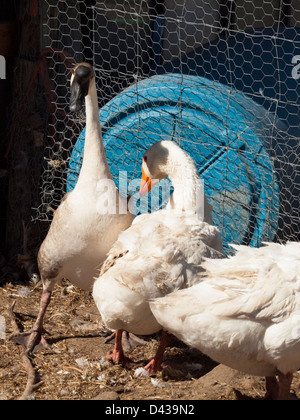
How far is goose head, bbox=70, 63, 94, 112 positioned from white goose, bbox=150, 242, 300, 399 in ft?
4.65

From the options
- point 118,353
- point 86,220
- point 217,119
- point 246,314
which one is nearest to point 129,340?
point 118,353

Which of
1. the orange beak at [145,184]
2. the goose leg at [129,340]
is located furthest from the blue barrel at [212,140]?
the goose leg at [129,340]

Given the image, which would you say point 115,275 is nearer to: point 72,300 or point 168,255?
point 168,255

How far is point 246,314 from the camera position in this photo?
2.62m

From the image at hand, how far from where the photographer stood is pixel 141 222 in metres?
3.29

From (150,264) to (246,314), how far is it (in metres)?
0.54

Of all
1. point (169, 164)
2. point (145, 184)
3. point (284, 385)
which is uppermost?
point (169, 164)

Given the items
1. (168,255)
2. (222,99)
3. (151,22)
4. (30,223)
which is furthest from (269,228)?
(151,22)

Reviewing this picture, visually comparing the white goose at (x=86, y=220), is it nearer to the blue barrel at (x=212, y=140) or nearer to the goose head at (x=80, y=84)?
the goose head at (x=80, y=84)

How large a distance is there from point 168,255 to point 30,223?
220cm

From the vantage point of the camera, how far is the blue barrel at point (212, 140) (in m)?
4.20

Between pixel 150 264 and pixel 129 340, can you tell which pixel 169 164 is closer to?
pixel 150 264

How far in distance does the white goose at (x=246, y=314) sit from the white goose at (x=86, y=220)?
874 millimetres

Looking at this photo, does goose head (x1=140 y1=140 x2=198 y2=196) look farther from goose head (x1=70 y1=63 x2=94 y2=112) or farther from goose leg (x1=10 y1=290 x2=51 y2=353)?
goose leg (x1=10 y1=290 x2=51 y2=353)
